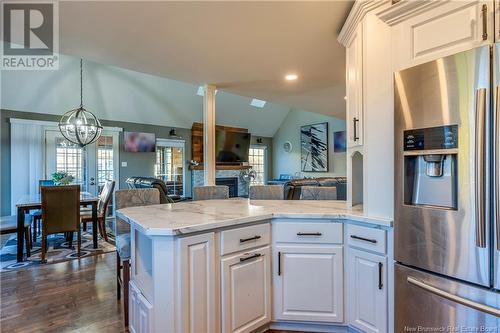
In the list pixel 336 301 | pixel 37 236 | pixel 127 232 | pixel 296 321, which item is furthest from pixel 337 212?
pixel 37 236

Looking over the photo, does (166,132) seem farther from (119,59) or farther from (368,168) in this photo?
(368,168)

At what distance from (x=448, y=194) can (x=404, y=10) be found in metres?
1.10

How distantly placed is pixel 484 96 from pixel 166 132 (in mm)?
7397

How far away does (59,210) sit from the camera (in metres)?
3.73

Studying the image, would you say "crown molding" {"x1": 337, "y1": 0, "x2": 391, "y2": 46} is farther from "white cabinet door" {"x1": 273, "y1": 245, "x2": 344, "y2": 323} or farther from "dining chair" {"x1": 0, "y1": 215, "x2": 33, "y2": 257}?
"dining chair" {"x1": 0, "y1": 215, "x2": 33, "y2": 257}

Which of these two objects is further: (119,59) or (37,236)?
(37,236)

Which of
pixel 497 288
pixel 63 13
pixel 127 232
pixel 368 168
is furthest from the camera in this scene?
pixel 127 232

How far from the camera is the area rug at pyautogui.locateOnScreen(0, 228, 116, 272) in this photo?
3.45 meters

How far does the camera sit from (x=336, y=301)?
1.95m

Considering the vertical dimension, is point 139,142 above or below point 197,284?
above

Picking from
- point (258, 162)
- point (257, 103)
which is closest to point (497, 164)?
point (257, 103)

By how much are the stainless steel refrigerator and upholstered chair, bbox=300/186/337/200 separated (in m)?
1.32

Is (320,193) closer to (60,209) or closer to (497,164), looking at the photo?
(497,164)

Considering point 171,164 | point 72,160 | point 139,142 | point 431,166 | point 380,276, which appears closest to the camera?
point 431,166
